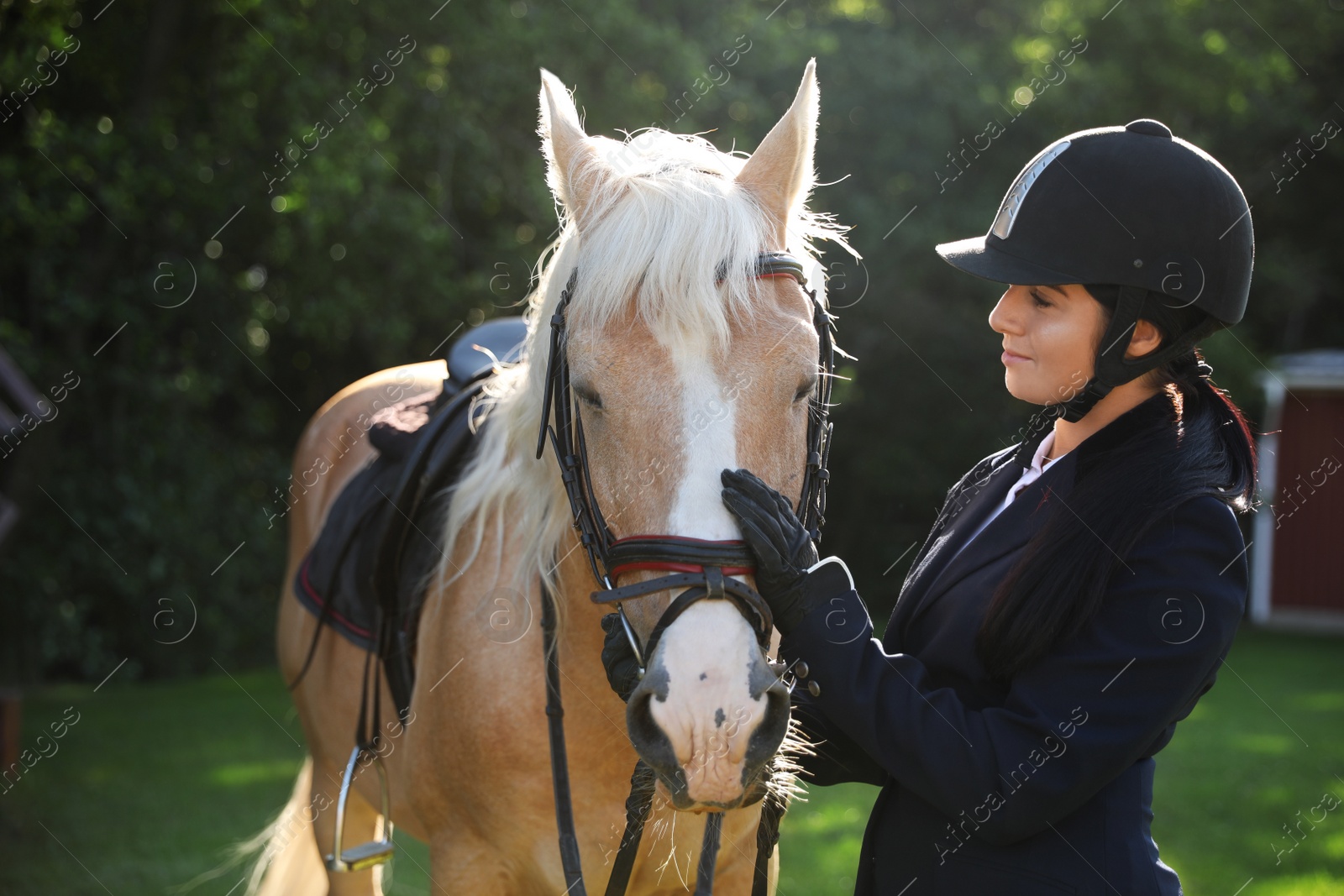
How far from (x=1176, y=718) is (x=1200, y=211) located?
79 centimetres

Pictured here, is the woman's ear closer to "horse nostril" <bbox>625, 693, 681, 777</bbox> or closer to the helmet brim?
the helmet brim

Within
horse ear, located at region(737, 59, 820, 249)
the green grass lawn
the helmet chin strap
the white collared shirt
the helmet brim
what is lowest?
the green grass lawn

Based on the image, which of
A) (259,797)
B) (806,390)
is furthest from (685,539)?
(259,797)

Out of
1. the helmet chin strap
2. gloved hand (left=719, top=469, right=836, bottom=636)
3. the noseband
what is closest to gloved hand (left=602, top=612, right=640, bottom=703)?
the noseband

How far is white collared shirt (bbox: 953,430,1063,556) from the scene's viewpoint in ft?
5.91

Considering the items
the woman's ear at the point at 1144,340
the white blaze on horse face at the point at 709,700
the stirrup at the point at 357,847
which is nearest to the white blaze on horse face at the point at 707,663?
the white blaze on horse face at the point at 709,700

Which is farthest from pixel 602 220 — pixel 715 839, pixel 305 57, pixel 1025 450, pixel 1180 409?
pixel 305 57

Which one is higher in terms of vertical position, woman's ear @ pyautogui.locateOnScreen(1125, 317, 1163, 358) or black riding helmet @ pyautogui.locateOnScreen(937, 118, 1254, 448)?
black riding helmet @ pyautogui.locateOnScreen(937, 118, 1254, 448)

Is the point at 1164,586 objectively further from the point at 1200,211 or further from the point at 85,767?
the point at 85,767

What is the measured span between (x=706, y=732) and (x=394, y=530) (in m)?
1.49

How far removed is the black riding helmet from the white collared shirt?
0.14m

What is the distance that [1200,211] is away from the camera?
1.65 m

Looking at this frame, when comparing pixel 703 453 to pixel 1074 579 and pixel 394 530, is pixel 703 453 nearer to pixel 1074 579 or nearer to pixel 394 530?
pixel 1074 579

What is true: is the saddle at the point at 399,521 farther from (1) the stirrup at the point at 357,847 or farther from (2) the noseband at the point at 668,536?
(2) the noseband at the point at 668,536
